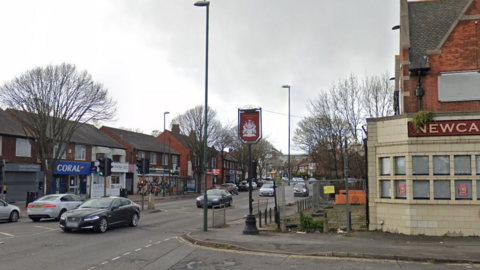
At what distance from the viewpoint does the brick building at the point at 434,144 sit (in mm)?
14711

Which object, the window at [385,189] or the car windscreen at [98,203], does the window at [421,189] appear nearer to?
the window at [385,189]

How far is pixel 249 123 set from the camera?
57.3 feet

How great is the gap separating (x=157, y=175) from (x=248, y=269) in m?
51.2

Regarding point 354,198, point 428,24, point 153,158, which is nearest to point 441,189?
point 428,24

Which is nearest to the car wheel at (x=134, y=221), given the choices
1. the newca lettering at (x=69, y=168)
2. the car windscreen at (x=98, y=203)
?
the car windscreen at (x=98, y=203)

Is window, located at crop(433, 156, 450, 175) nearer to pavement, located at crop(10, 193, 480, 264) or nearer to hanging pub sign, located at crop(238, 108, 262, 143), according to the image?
pavement, located at crop(10, 193, 480, 264)

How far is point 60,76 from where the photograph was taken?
32.6 m

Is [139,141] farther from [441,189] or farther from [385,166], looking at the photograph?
[441,189]

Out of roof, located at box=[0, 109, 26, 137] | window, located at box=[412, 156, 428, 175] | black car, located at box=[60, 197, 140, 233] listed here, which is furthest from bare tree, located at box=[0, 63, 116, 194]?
window, located at box=[412, 156, 428, 175]

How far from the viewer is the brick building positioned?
14711 millimetres

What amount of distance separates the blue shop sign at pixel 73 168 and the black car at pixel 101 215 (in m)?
26.0

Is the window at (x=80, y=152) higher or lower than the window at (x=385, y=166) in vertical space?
higher

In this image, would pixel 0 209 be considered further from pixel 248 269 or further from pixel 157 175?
→ pixel 157 175

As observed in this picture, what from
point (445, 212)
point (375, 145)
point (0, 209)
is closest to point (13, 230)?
point (0, 209)
